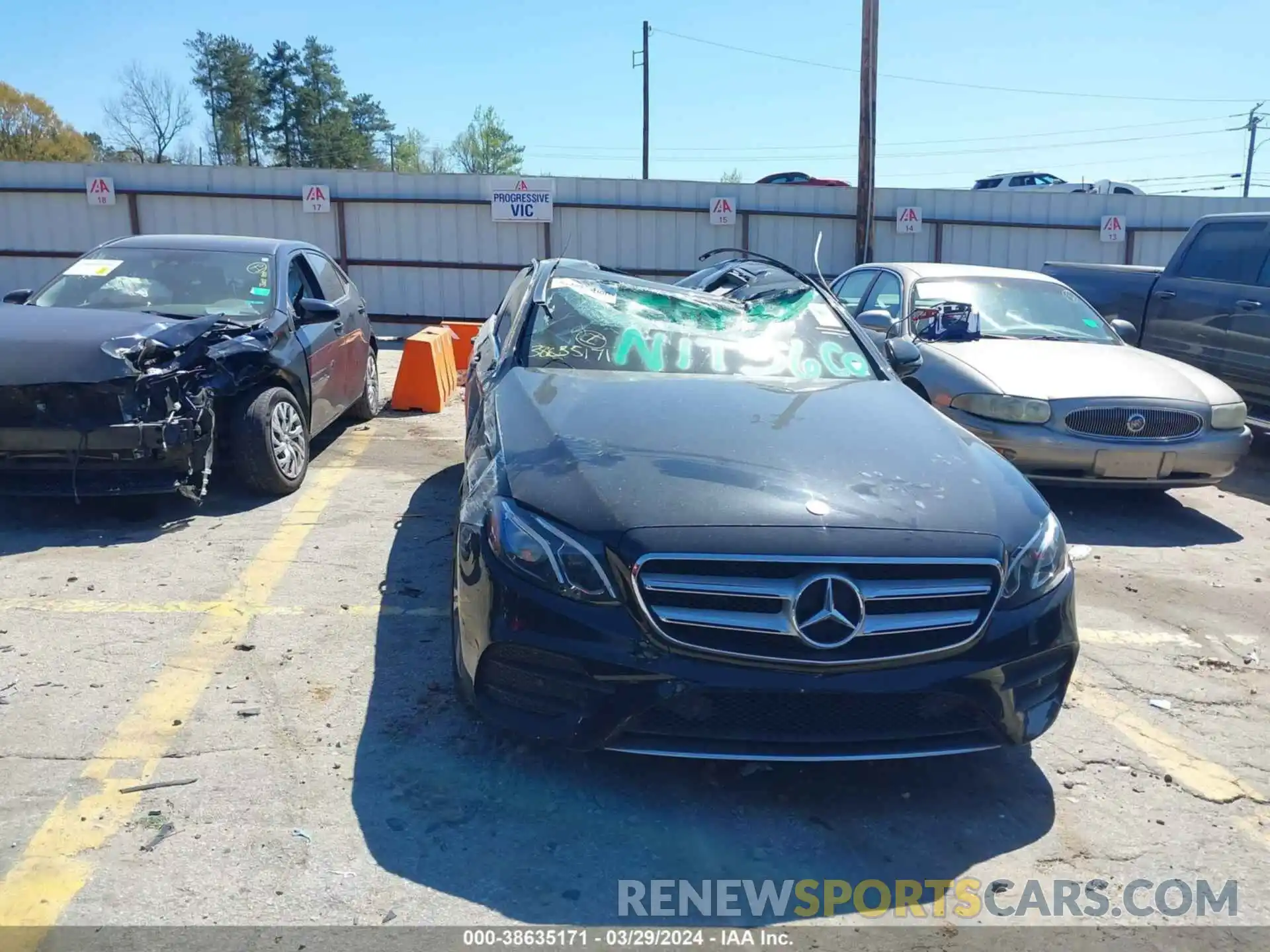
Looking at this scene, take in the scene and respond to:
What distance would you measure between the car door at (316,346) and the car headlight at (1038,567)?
15.9 ft

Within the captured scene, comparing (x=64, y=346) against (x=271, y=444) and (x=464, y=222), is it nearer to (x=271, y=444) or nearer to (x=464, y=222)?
(x=271, y=444)

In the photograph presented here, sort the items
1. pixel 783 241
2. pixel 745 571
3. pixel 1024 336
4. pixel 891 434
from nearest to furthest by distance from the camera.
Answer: pixel 745 571, pixel 891 434, pixel 1024 336, pixel 783 241

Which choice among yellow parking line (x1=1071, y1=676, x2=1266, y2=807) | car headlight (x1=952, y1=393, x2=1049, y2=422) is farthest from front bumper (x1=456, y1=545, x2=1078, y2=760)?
car headlight (x1=952, y1=393, x2=1049, y2=422)

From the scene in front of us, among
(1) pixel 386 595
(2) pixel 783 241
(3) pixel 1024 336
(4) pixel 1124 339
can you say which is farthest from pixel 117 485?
(2) pixel 783 241

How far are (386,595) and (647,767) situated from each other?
1.92 meters

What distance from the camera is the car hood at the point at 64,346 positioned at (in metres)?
5.04

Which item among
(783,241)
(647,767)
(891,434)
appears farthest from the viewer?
(783,241)

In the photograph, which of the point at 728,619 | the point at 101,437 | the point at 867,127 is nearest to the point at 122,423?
the point at 101,437

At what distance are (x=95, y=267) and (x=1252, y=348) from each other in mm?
8488

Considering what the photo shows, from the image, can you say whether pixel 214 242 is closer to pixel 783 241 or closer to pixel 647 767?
pixel 647 767

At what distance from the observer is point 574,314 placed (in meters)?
4.67

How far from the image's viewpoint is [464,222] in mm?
15938

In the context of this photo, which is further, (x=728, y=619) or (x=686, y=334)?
(x=686, y=334)

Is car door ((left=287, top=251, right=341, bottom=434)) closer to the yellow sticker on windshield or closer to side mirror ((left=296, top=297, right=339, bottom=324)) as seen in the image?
side mirror ((left=296, top=297, right=339, bottom=324))
